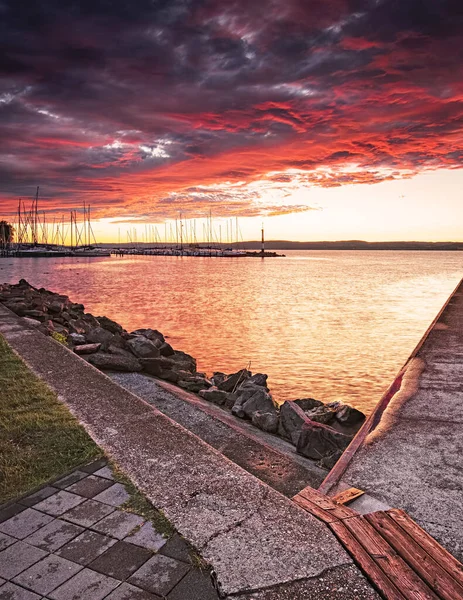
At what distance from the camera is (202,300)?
118 ft

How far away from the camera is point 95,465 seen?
13.9 ft

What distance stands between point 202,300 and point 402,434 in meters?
30.9

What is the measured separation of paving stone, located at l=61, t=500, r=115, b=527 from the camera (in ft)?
11.1

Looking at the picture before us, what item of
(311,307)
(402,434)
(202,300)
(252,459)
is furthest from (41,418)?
(202,300)

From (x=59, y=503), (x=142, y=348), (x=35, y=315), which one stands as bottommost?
(x=142, y=348)

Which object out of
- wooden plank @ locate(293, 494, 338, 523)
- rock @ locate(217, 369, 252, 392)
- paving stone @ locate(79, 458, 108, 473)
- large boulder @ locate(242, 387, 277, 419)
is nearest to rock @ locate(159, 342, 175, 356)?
rock @ locate(217, 369, 252, 392)

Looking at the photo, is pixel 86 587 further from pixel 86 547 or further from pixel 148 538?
pixel 148 538

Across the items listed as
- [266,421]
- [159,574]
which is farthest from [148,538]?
[266,421]

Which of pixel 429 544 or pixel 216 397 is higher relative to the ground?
pixel 429 544

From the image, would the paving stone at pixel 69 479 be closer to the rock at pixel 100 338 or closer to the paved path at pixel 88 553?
the paved path at pixel 88 553

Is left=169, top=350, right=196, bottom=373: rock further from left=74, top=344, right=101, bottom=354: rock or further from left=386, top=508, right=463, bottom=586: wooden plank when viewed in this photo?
left=386, top=508, right=463, bottom=586: wooden plank

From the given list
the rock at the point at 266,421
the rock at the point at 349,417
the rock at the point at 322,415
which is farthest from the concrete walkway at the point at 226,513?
the rock at the point at 349,417

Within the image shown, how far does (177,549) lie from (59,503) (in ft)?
3.83

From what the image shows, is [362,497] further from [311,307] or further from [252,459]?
[311,307]
